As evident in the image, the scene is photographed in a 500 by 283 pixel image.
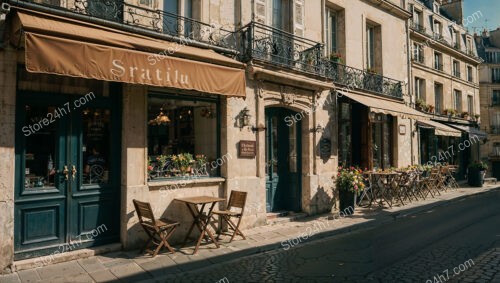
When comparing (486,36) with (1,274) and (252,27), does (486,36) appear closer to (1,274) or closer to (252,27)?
(252,27)

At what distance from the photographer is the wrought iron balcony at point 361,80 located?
1076 centimetres

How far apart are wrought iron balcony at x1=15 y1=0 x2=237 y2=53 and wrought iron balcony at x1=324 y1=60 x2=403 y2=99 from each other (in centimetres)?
382

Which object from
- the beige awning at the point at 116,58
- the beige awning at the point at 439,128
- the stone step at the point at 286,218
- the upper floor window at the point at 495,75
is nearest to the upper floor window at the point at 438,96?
the beige awning at the point at 439,128

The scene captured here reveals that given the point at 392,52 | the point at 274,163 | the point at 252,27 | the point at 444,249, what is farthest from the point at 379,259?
the point at 392,52

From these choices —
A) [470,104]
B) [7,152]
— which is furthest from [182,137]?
[470,104]

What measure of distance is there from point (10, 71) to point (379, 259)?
653 cm

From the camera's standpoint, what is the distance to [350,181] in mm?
9500

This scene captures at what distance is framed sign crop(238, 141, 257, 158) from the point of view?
7922 mm

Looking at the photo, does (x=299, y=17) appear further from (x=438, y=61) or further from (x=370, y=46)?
(x=438, y=61)

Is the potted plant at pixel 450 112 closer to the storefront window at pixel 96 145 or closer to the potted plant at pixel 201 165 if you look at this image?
the potted plant at pixel 201 165

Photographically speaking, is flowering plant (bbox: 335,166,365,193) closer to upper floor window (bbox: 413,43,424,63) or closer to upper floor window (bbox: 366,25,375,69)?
upper floor window (bbox: 366,25,375,69)

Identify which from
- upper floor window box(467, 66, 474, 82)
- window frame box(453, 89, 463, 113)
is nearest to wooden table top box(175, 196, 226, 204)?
window frame box(453, 89, 463, 113)

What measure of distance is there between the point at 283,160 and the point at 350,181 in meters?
1.92

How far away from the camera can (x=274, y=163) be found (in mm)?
9258
